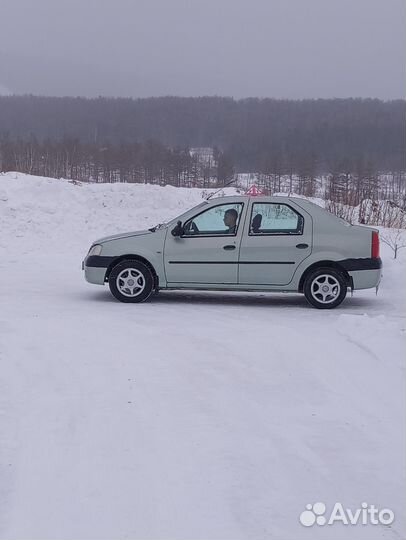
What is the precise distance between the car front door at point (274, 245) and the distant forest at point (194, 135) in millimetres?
30046

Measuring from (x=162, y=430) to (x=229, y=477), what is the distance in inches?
32.8

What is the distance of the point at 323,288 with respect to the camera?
959 cm

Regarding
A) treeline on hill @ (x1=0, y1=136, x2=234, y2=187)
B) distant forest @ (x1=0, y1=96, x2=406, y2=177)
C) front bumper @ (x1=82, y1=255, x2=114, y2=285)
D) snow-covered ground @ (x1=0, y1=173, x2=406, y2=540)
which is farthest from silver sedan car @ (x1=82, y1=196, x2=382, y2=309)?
treeline on hill @ (x1=0, y1=136, x2=234, y2=187)

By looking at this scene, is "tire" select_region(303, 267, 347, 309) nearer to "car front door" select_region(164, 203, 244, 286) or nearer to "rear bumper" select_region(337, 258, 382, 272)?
"rear bumper" select_region(337, 258, 382, 272)

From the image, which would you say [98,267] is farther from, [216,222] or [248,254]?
[248,254]

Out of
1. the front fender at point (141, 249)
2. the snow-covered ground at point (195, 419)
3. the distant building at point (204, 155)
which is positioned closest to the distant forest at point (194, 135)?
the distant building at point (204, 155)

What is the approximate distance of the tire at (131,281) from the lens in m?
9.86

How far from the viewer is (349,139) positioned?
213ft

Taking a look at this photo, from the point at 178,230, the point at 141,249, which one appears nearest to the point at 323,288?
the point at 178,230

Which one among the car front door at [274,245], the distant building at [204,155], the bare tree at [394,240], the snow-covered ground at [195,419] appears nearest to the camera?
the snow-covered ground at [195,419]

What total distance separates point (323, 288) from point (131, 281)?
8.88 ft

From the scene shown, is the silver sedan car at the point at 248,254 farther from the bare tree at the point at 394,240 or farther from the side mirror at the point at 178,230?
the bare tree at the point at 394,240

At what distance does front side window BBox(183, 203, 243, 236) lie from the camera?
9812 millimetres

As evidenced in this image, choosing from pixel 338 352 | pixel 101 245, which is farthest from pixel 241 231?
pixel 338 352
